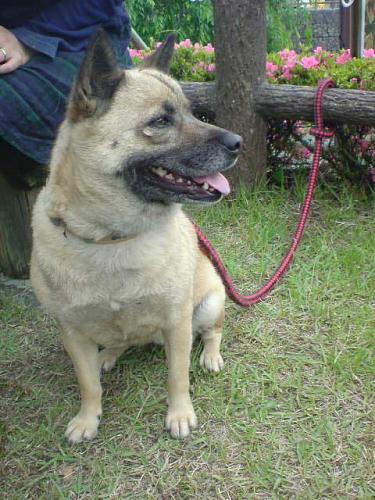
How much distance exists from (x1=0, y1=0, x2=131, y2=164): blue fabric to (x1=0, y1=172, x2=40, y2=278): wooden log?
1.43 feet

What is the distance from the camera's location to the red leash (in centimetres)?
275

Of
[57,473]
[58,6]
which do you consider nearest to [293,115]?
[58,6]

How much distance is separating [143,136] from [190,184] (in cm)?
25

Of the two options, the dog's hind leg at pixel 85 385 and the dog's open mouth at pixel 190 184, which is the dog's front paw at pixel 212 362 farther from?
the dog's open mouth at pixel 190 184

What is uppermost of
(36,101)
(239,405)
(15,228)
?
(36,101)

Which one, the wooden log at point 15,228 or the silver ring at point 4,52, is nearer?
the silver ring at point 4,52

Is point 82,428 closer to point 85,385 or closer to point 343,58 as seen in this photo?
point 85,385

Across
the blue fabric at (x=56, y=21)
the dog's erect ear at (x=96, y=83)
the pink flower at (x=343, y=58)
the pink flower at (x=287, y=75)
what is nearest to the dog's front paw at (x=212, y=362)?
the dog's erect ear at (x=96, y=83)

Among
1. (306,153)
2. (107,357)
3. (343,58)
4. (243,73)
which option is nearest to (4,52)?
(107,357)

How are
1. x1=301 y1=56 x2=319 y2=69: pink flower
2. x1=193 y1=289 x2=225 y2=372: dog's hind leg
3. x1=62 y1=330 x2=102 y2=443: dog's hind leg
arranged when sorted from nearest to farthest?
x1=62 y1=330 x2=102 y2=443: dog's hind leg < x1=193 y1=289 x2=225 y2=372: dog's hind leg < x1=301 y1=56 x2=319 y2=69: pink flower

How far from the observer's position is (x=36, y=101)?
260 centimetres

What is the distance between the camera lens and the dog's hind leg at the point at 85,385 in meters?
2.16

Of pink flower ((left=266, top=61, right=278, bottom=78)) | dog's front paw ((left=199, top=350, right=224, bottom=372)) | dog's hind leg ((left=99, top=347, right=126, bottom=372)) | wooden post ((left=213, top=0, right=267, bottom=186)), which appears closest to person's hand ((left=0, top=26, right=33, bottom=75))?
dog's hind leg ((left=99, top=347, right=126, bottom=372))

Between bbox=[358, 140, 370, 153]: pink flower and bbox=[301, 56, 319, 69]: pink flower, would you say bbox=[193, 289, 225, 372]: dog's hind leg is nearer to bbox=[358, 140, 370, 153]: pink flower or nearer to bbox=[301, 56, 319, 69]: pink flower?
bbox=[358, 140, 370, 153]: pink flower
